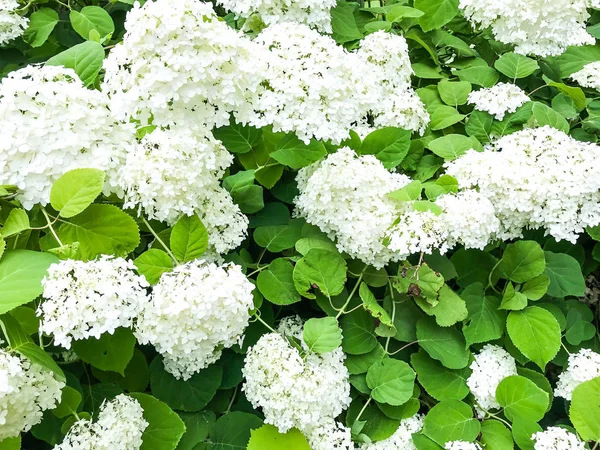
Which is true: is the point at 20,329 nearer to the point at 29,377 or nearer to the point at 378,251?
the point at 29,377

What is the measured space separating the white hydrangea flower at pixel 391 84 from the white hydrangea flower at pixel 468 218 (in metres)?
0.35

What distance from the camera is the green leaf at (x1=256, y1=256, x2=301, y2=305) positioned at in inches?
45.9

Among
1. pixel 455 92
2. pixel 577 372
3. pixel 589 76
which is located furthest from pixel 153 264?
pixel 589 76

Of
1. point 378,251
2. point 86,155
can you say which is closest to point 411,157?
point 378,251

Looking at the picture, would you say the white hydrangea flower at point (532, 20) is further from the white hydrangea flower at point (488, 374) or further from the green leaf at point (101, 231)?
the green leaf at point (101, 231)

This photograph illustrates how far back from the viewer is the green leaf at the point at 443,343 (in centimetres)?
120

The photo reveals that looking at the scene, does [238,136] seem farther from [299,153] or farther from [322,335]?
[322,335]

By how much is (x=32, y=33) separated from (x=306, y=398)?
4.79 ft

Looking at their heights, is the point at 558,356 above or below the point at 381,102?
below

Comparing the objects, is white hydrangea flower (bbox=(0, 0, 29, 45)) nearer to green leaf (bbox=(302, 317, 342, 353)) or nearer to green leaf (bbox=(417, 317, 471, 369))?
green leaf (bbox=(302, 317, 342, 353))

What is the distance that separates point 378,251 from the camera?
3.77 ft

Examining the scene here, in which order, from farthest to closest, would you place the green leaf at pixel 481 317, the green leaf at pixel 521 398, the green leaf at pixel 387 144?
the green leaf at pixel 387 144, the green leaf at pixel 481 317, the green leaf at pixel 521 398

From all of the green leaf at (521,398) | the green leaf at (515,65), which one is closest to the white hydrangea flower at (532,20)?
the green leaf at (515,65)

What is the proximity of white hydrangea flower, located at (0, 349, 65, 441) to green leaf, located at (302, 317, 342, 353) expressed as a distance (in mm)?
478
